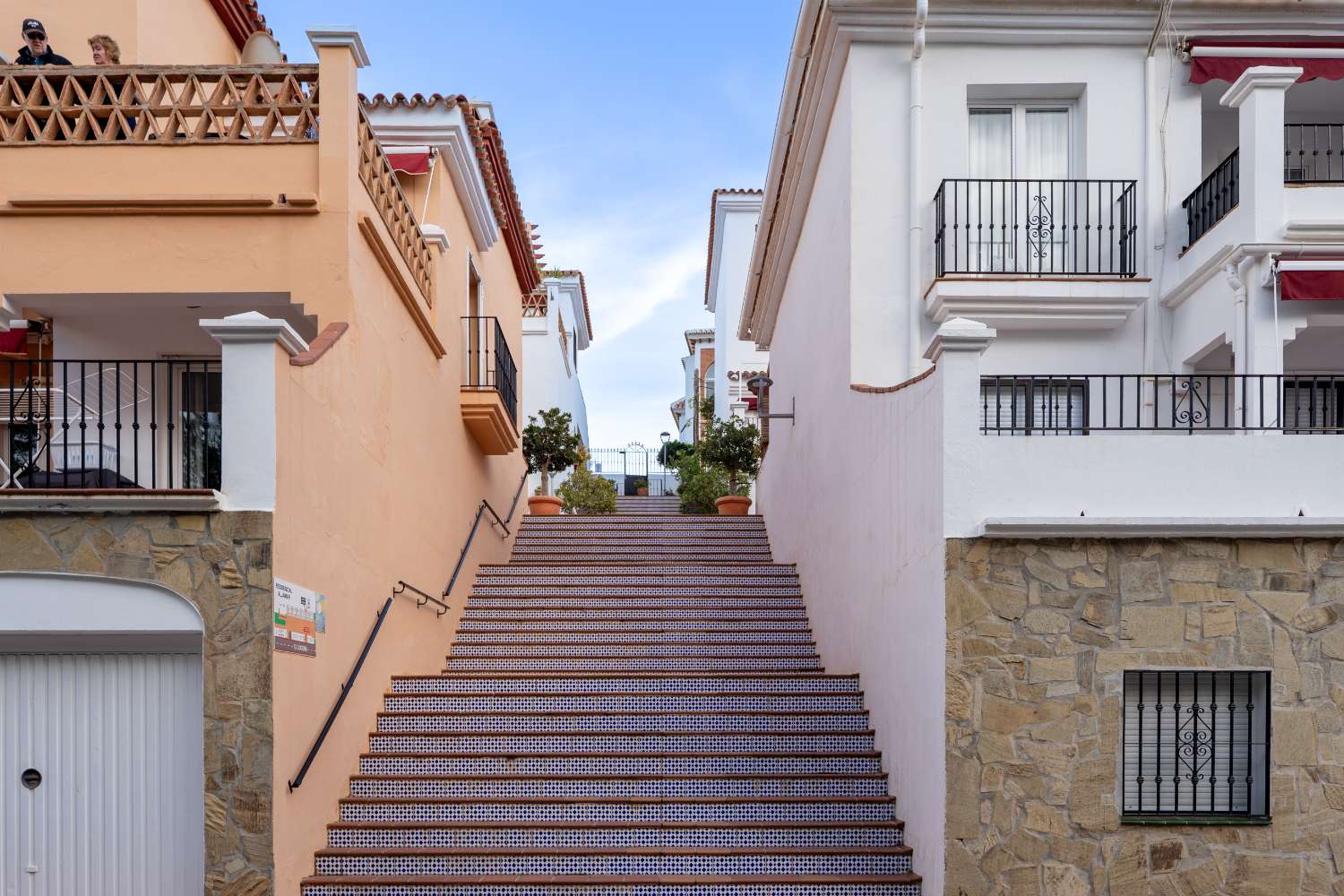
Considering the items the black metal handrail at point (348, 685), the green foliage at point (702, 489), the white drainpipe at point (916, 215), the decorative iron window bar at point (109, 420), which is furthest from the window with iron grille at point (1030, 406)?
the green foliage at point (702, 489)

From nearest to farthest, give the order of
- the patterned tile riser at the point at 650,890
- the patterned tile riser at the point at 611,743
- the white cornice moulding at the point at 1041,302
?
the patterned tile riser at the point at 650,890, the patterned tile riser at the point at 611,743, the white cornice moulding at the point at 1041,302

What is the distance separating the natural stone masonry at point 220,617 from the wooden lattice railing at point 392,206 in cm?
352

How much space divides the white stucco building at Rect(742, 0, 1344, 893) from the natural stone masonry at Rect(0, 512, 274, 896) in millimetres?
4159

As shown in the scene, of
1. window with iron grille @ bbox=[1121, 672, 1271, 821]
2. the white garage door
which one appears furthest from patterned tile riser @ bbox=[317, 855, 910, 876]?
window with iron grille @ bbox=[1121, 672, 1271, 821]

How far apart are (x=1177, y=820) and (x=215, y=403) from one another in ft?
31.1

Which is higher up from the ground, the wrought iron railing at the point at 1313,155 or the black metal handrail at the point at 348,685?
the wrought iron railing at the point at 1313,155

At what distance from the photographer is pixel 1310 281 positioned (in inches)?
377

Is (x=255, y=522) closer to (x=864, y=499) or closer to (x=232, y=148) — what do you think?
(x=232, y=148)

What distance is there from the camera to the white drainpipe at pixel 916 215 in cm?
1076

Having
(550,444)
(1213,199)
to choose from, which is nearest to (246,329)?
(1213,199)

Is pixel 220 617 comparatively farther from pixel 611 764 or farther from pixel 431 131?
pixel 431 131

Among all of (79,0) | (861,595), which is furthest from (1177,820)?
(79,0)

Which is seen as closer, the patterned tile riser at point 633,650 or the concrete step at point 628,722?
the concrete step at point 628,722

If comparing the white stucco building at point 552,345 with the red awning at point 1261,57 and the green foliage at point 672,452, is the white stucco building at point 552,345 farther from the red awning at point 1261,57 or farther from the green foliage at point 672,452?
the red awning at point 1261,57
